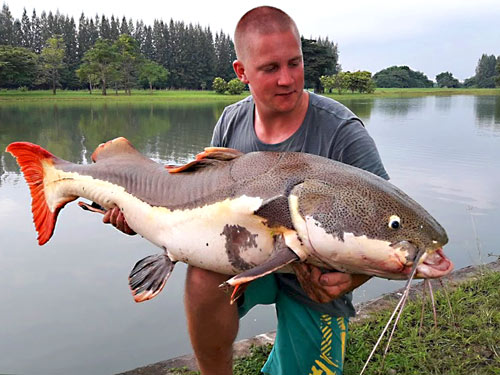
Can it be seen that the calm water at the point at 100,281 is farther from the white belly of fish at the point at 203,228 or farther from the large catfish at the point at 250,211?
the white belly of fish at the point at 203,228

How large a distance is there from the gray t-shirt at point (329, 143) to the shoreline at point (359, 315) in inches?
28.6

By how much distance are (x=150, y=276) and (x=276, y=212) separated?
2.92 ft

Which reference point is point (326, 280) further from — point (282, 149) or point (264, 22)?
point (264, 22)

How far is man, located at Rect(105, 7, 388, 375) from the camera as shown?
2.43 metres

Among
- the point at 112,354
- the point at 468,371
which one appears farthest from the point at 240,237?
the point at 112,354

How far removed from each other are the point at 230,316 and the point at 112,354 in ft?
4.99

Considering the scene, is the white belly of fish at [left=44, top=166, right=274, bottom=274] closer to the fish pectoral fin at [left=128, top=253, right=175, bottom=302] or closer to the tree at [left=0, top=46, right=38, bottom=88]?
the fish pectoral fin at [left=128, top=253, right=175, bottom=302]

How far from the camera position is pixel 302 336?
2670mm

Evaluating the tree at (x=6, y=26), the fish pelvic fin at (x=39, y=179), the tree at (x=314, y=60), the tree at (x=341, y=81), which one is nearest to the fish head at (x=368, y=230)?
→ the fish pelvic fin at (x=39, y=179)

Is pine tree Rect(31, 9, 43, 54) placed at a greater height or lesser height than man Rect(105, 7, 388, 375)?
greater

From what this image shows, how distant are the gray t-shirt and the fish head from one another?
564mm

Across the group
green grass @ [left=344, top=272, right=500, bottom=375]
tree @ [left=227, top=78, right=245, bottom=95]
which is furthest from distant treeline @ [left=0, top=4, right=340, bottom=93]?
green grass @ [left=344, top=272, right=500, bottom=375]

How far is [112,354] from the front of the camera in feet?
11.6

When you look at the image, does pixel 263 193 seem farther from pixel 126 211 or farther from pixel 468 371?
pixel 468 371
